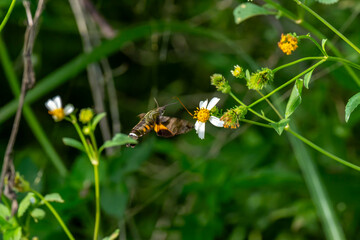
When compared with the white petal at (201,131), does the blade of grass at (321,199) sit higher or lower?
lower

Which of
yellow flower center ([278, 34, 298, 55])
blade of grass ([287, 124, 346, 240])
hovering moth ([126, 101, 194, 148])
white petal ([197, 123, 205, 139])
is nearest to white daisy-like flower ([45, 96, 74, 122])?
hovering moth ([126, 101, 194, 148])

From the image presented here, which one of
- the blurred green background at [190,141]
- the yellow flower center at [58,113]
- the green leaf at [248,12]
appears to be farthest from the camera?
the blurred green background at [190,141]

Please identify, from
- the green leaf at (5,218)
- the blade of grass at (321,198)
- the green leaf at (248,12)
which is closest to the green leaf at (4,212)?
the green leaf at (5,218)

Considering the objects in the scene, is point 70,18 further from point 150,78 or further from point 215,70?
point 215,70

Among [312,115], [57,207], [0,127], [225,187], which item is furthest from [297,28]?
[0,127]

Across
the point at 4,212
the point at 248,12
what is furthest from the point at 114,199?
the point at 248,12

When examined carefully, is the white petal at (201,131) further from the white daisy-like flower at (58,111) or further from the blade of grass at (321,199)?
the blade of grass at (321,199)
